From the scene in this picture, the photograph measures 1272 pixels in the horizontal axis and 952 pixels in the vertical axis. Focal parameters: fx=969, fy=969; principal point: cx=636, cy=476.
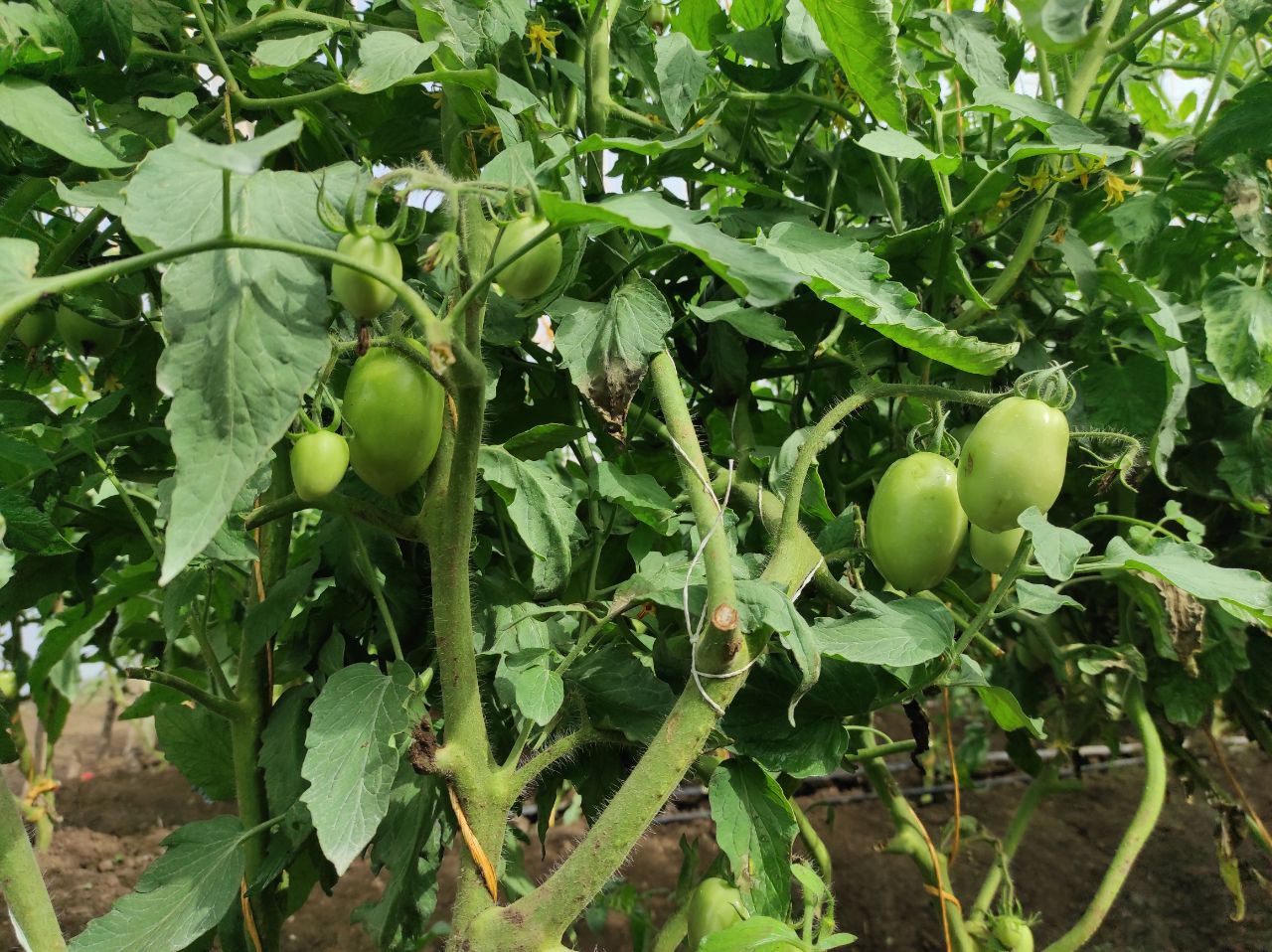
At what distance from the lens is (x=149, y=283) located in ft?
2.88

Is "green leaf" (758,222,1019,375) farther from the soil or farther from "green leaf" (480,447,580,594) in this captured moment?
the soil

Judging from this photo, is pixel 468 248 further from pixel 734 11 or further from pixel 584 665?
pixel 734 11

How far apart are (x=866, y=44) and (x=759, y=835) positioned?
1.96 feet

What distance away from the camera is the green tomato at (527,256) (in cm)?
55

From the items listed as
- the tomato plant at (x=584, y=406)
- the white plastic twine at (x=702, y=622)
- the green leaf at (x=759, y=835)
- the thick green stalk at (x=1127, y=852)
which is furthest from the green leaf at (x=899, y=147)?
the thick green stalk at (x=1127, y=852)

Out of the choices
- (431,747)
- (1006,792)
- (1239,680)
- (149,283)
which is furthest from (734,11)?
(1006,792)

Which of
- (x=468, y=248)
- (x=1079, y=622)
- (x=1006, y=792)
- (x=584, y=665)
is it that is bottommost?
(x=1006, y=792)

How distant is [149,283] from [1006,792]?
6.92 feet

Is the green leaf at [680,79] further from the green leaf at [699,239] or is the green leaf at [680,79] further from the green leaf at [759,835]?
the green leaf at [759,835]

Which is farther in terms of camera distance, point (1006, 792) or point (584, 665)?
point (1006, 792)

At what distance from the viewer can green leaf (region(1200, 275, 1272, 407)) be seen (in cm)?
91

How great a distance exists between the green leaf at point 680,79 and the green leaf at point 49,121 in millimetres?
403

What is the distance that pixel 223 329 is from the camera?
491mm

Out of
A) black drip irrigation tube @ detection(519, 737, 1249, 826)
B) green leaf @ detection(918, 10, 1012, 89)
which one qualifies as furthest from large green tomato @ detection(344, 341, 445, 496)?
black drip irrigation tube @ detection(519, 737, 1249, 826)
